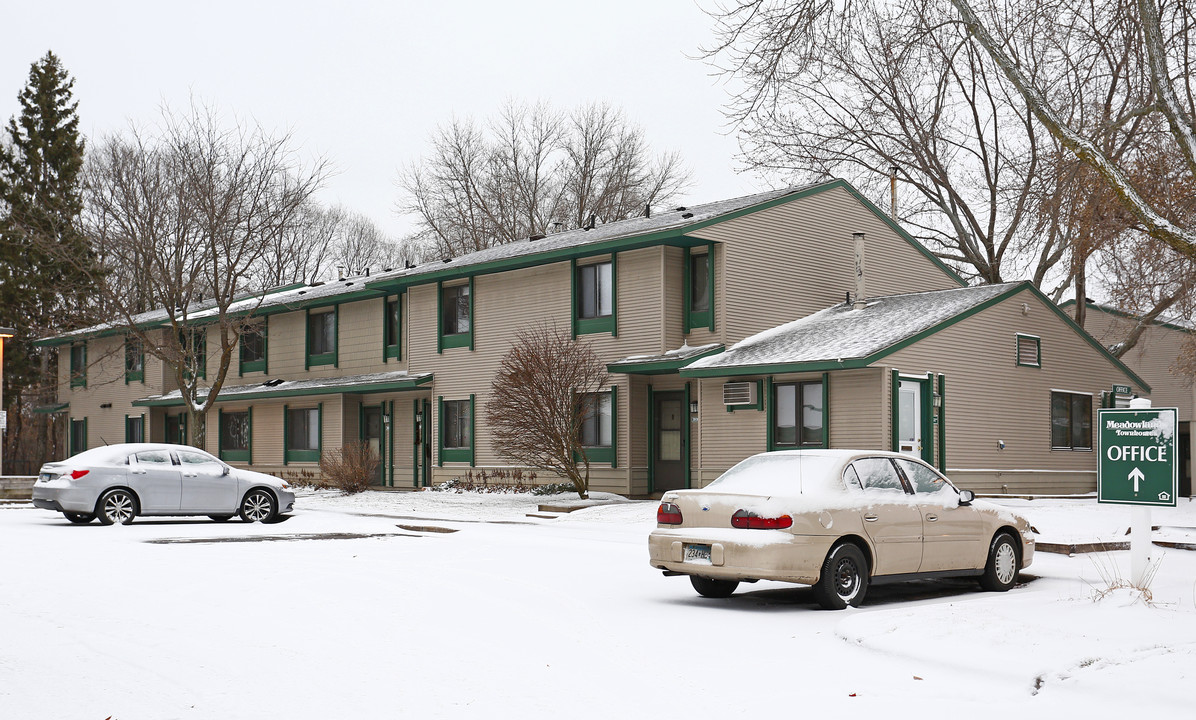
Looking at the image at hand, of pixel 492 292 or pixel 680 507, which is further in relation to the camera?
pixel 492 292

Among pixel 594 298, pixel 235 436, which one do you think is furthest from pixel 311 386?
pixel 594 298

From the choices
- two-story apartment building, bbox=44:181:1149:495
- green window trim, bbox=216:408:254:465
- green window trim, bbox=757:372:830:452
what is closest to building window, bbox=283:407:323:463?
two-story apartment building, bbox=44:181:1149:495

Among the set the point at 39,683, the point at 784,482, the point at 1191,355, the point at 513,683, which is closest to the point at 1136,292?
the point at 1191,355

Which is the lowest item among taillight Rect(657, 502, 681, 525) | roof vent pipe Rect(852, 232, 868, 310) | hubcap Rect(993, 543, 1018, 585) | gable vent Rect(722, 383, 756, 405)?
hubcap Rect(993, 543, 1018, 585)

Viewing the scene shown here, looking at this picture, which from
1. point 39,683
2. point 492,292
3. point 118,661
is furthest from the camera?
point 492,292

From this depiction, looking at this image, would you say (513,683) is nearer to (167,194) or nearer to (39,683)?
(39,683)

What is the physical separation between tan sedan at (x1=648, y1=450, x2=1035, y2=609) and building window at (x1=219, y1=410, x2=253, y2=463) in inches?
1271

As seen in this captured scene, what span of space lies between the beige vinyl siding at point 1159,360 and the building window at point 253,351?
1053 inches

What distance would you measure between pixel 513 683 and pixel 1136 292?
938 inches

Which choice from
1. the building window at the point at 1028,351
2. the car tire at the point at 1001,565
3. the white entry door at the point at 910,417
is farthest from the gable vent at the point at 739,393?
the car tire at the point at 1001,565

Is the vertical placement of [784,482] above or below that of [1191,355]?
below

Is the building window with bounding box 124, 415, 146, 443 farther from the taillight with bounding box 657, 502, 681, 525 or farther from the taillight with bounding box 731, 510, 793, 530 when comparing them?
the taillight with bounding box 731, 510, 793, 530

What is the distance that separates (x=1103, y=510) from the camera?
→ 22953mm

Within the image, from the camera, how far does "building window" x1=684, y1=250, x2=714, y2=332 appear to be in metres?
26.9
